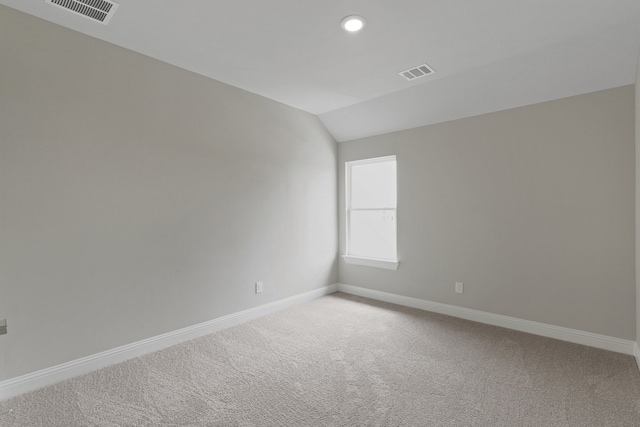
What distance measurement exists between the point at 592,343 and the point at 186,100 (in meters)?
4.40

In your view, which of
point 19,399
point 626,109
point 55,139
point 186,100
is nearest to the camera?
point 19,399

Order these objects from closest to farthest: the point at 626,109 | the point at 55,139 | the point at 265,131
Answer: the point at 55,139 → the point at 626,109 → the point at 265,131

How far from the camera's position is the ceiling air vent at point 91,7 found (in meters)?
2.12

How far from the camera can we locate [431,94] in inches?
138

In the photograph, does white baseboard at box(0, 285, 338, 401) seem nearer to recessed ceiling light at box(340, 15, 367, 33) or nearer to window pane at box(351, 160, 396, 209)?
window pane at box(351, 160, 396, 209)

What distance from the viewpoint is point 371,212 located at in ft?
15.2

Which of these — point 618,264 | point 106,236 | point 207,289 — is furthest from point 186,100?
point 618,264

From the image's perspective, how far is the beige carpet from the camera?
1938mm

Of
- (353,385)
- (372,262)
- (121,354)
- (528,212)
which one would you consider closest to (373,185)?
(372,262)

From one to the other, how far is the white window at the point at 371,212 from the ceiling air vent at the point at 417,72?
1.29m

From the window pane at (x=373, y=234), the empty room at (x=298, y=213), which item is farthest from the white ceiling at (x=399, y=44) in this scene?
the window pane at (x=373, y=234)

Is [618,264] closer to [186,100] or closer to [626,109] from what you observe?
[626,109]

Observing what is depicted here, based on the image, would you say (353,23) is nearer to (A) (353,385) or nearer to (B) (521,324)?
(A) (353,385)

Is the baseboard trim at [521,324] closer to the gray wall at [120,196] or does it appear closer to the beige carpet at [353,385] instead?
the beige carpet at [353,385]
